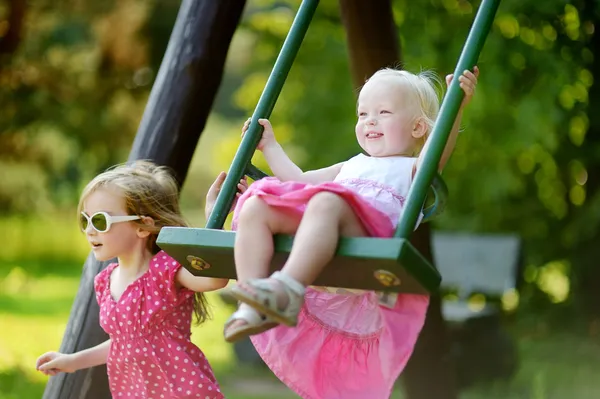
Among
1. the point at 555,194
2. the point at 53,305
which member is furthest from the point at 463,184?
the point at 53,305

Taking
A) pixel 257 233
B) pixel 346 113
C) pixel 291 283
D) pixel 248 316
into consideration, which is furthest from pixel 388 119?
pixel 346 113

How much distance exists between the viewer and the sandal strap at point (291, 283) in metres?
A: 2.75

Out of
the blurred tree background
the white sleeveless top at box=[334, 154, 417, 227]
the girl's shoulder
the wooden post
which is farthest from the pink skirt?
the blurred tree background

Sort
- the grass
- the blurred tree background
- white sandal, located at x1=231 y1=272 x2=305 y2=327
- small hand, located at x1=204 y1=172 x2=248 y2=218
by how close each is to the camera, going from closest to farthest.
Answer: white sandal, located at x1=231 y1=272 x2=305 y2=327 < small hand, located at x1=204 y1=172 x2=248 y2=218 < the grass < the blurred tree background

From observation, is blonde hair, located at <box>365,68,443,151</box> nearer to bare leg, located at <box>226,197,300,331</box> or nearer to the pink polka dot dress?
bare leg, located at <box>226,197,300,331</box>

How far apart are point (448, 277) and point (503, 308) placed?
5.39 feet

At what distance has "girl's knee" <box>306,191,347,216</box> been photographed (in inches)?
114

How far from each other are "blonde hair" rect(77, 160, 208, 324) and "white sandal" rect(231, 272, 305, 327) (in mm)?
952

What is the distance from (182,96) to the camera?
15.4 ft

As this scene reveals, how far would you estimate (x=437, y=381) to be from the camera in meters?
5.71

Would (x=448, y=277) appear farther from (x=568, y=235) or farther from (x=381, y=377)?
(x=381, y=377)

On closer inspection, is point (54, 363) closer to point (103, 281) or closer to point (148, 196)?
point (103, 281)

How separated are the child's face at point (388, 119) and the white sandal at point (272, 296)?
844mm

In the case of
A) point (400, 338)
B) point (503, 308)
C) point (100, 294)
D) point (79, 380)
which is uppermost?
point (400, 338)
